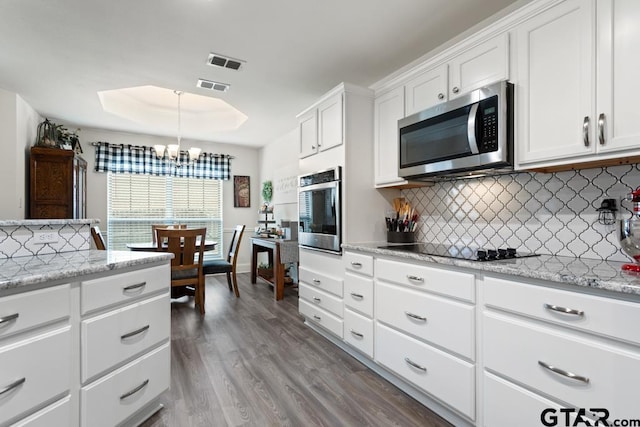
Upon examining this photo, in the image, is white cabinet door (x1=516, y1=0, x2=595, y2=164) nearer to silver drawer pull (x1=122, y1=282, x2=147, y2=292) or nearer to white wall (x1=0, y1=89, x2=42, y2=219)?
silver drawer pull (x1=122, y1=282, x2=147, y2=292)

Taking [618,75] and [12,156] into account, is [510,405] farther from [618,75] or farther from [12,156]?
[12,156]

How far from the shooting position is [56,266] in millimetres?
1363

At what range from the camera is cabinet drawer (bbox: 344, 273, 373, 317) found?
2266mm

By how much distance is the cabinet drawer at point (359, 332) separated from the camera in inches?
88.6

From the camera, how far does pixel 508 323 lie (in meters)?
1.39

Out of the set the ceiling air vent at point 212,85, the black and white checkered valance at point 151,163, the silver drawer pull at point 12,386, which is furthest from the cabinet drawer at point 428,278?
the black and white checkered valance at point 151,163

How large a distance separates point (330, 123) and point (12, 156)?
362 centimetres

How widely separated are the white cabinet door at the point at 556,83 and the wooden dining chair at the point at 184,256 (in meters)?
3.08

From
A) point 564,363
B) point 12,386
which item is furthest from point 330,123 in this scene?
point 12,386

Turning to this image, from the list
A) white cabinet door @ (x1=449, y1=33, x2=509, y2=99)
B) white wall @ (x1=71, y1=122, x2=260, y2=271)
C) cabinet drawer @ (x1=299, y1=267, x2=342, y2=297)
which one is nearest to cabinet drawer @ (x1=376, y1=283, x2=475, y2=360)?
cabinet drawer @ (x1=299, y1=267, x2=342, y2=297)

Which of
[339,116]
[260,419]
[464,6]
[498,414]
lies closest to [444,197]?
[339,116]

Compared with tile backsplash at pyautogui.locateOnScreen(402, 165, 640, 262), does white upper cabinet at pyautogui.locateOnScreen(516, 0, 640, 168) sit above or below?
above

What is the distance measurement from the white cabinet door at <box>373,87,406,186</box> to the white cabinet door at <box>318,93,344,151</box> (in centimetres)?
32

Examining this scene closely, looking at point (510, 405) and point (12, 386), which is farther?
point (510, 405)
